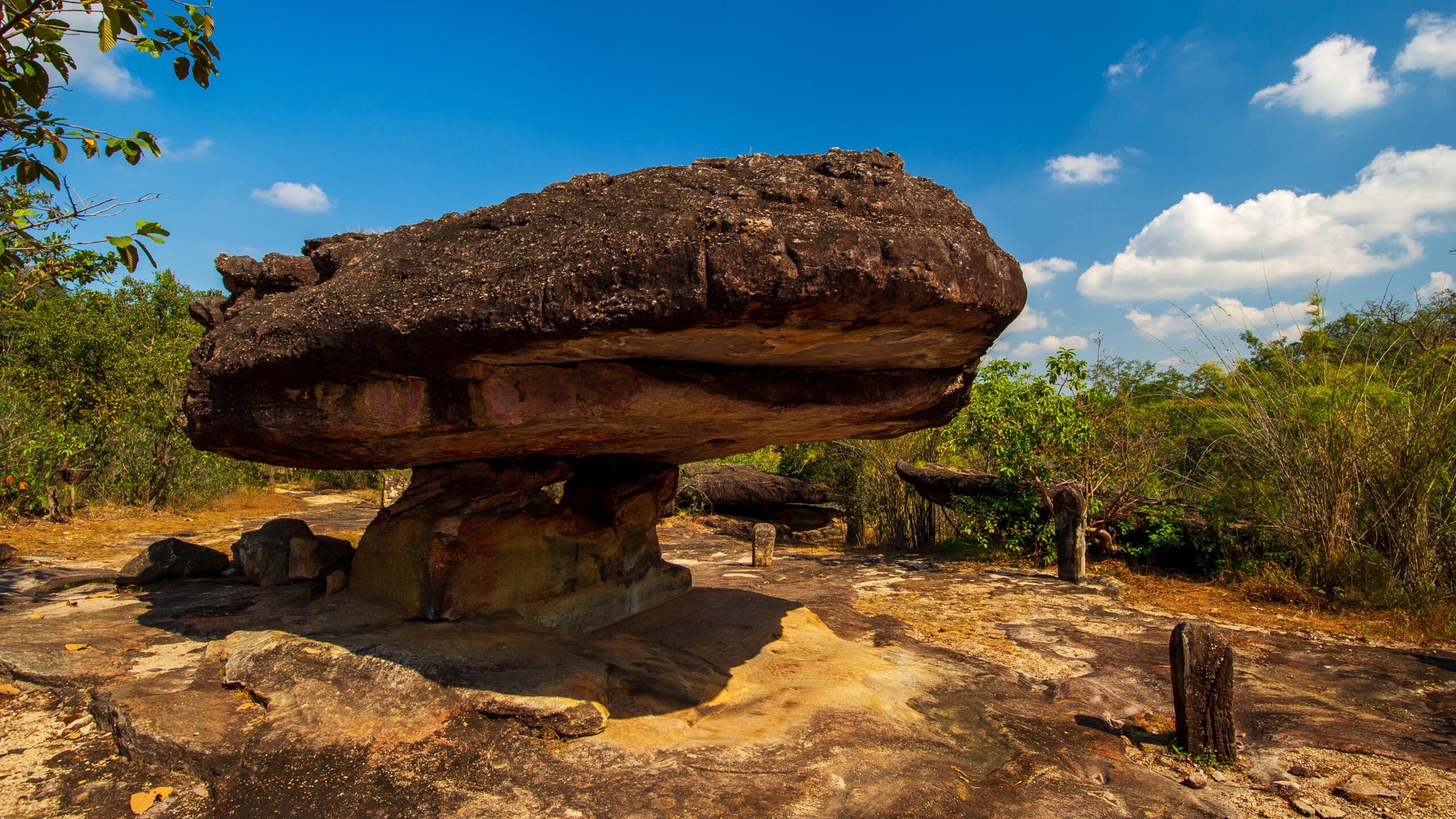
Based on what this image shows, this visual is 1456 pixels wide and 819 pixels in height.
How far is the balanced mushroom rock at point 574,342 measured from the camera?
2881 millimetres

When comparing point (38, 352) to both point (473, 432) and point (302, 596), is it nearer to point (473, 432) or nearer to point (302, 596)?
point (302, 596)

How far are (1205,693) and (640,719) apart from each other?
309 centimetres

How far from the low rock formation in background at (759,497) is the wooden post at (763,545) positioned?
5370 millimetres

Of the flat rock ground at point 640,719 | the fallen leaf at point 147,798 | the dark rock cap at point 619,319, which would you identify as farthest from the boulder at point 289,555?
the fallen leaf at point 147,798

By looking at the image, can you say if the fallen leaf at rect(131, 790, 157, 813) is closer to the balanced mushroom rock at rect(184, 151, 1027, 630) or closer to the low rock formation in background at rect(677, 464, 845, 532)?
the balanced mushroom rock at rect(184, 151, 1027, 630)

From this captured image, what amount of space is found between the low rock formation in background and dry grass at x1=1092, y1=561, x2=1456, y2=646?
23.6 feet

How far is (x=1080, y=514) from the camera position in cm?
898

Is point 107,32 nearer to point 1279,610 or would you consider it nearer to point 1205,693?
point 1205,693

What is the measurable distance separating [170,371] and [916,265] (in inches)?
606

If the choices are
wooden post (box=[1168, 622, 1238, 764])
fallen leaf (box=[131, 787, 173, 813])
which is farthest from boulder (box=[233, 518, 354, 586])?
wooden post (box=[1168, 622, 1238, 764])

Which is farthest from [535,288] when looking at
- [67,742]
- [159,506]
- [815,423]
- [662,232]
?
[159,506]

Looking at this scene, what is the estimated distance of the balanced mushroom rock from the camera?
2.88 m

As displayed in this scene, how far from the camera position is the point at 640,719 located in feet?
13.0

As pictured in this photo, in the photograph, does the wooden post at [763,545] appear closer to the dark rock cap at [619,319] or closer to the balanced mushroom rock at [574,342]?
the balanced mushroom rock at [574,342]
